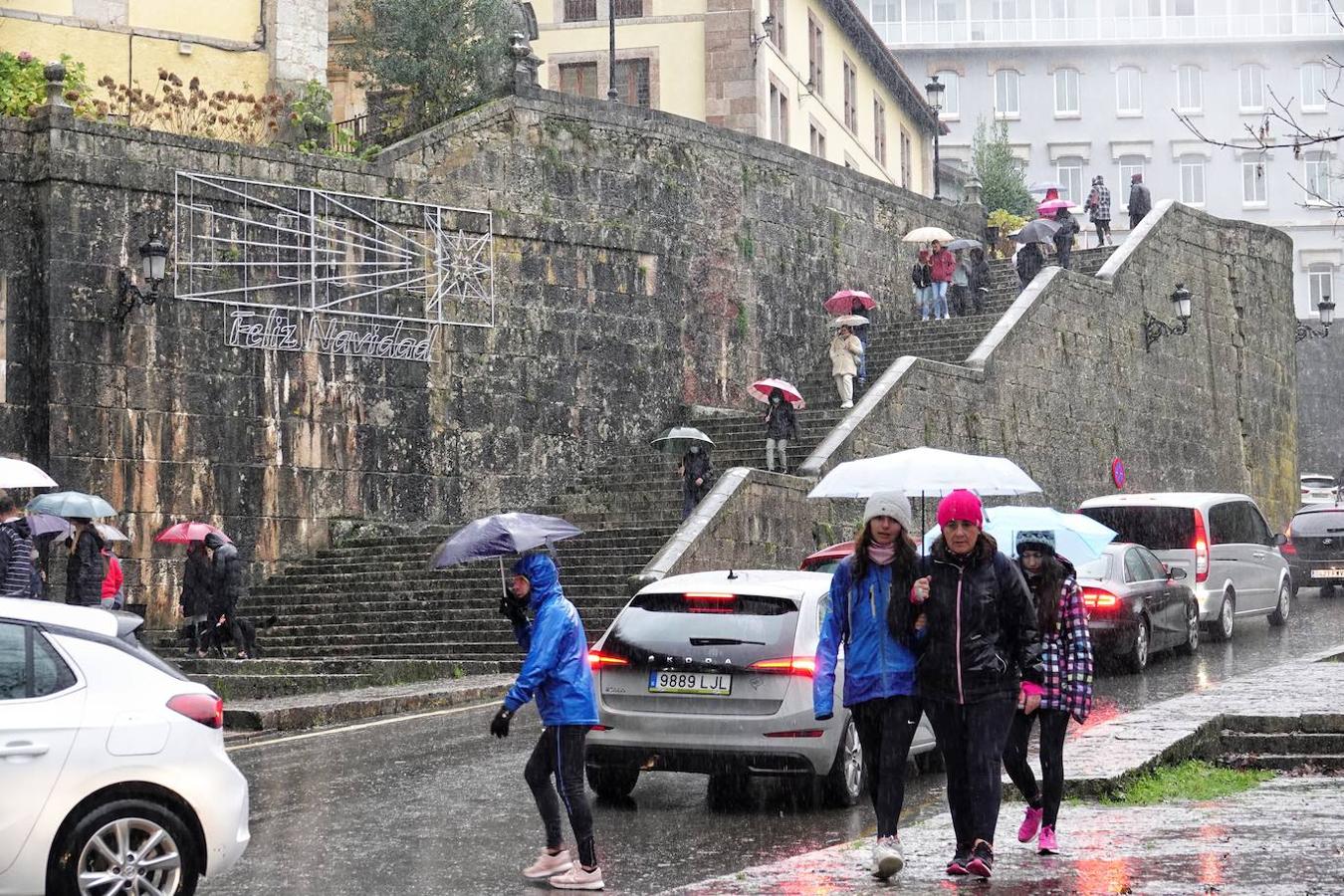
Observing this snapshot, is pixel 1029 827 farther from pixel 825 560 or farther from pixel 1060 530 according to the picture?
pixel 825 560

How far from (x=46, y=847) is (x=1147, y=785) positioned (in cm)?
577

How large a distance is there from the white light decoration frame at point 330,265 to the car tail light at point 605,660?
48.2ft

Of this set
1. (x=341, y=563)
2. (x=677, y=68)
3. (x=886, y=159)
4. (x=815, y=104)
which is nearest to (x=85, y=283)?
(x=341, y=563)

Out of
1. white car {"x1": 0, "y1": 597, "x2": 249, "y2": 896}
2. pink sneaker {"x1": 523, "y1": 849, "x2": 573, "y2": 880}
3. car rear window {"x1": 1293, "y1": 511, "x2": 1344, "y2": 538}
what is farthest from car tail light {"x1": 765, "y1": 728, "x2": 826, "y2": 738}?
car rear window {"x1": 1293, "y1": 511, "x2": 1344, "y2": 538}

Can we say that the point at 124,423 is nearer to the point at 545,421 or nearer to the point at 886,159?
the point at 545,421

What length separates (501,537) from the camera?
9.04 meters

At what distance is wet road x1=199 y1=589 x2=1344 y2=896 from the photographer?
8875 mm

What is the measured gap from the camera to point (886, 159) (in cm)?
5434

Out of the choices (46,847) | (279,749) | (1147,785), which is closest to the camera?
(46,847)

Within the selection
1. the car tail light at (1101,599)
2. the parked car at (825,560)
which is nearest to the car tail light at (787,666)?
the parked car at (825,560)

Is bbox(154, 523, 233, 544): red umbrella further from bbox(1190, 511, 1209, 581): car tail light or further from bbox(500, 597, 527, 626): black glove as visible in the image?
bbox(500, 597, 527, 626): black glove

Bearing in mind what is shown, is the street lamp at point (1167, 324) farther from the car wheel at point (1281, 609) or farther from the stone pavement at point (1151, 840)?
the stone pavement at point (1151, 840)

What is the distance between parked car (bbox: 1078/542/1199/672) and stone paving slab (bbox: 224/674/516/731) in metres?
5.50

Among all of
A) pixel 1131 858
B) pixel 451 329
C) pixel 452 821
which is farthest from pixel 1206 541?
pixel 1131 858
